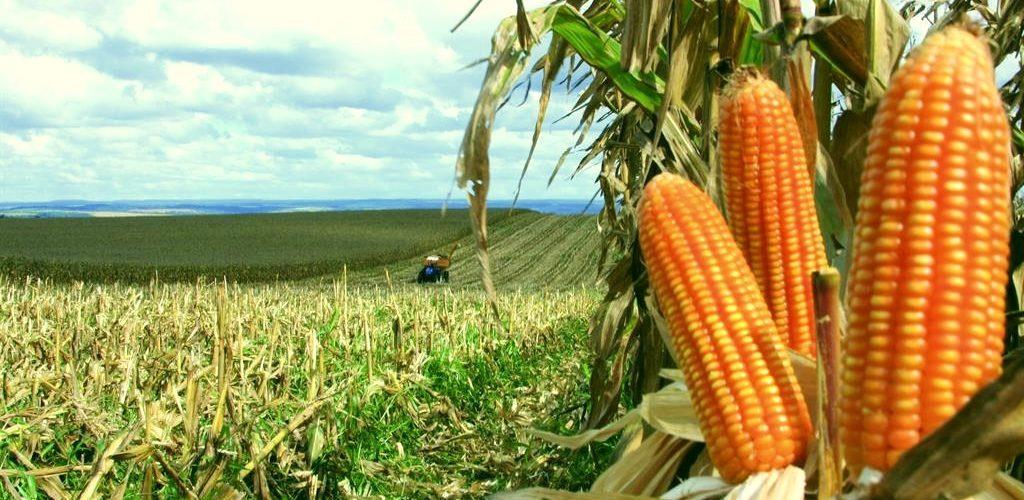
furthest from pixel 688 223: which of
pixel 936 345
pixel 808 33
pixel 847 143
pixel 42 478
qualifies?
pixel 42 478

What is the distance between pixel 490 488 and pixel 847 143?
3063mm

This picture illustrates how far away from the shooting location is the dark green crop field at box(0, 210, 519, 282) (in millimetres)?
37562

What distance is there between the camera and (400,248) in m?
52.1

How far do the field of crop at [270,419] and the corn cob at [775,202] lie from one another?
209 centimetres

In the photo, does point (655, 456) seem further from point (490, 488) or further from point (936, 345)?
point (490, 488)

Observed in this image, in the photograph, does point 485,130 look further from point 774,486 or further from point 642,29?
point 774,486

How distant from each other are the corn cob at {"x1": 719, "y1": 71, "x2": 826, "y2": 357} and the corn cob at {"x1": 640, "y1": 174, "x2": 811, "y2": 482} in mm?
198

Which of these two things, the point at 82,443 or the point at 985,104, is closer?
the point at 985,104

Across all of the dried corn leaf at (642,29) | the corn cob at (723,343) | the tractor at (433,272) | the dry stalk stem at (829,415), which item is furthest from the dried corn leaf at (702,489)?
the tractor at (433,272)

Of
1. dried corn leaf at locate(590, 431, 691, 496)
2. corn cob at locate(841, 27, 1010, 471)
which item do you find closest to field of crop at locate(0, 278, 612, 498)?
dried corn leaf at locate(590, 431, 691, 496)

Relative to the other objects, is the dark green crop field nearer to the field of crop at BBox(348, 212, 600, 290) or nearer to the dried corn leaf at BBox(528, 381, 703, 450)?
the field of crop at BBox(348, 212, 600, 290)

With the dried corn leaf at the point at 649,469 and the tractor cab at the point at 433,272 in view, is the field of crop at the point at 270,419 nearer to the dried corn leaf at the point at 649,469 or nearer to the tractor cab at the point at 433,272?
the dried corn leaf at the point at 649,469

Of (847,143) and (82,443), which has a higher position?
(847,143)

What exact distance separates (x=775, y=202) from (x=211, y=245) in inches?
2069
